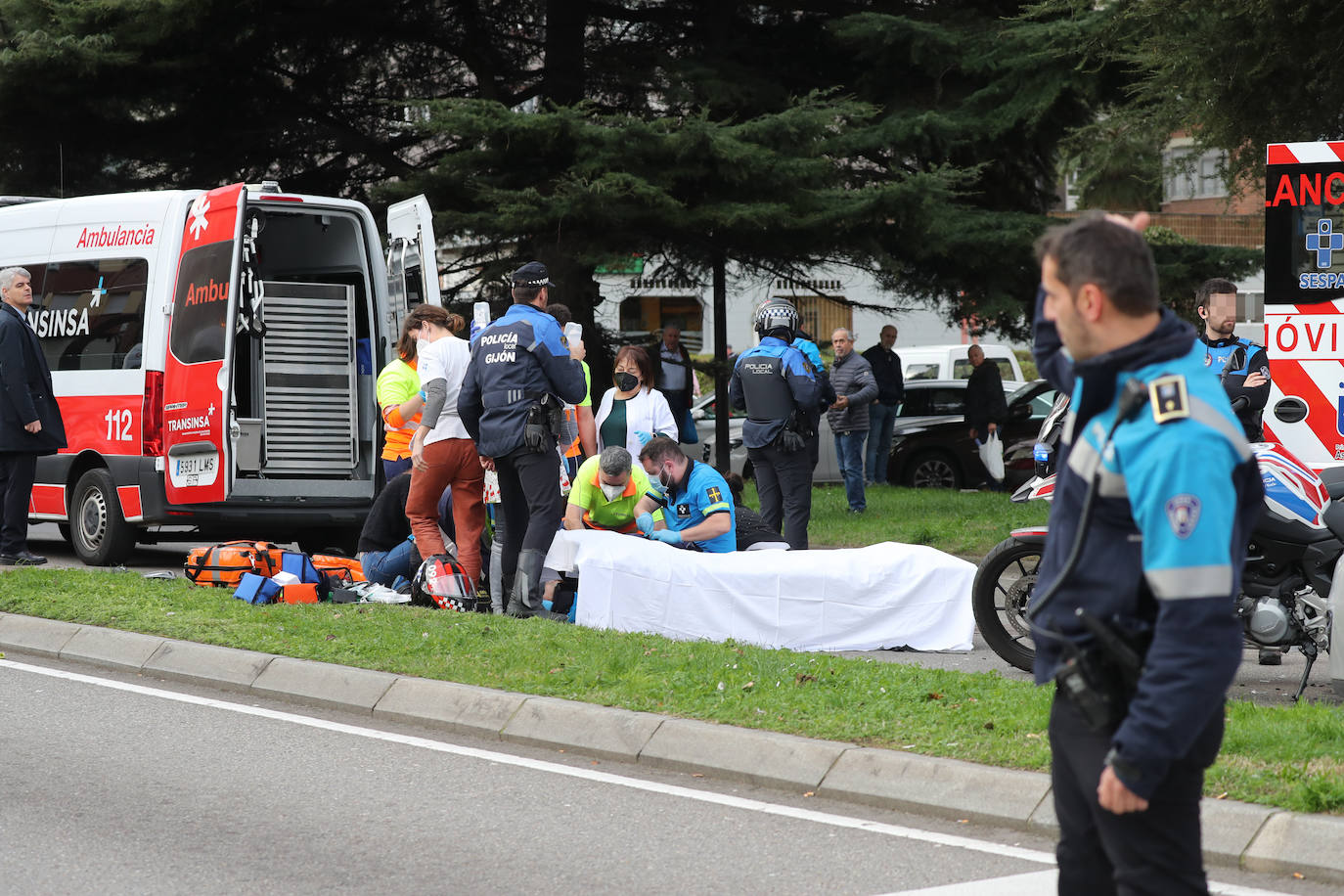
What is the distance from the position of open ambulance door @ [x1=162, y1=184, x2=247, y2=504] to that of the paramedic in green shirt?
10.3 feet

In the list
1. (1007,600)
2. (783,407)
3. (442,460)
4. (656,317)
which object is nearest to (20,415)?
(442,460)

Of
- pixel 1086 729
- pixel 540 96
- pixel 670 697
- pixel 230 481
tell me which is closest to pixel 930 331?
pixel 540 96

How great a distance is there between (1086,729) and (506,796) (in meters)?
3.19

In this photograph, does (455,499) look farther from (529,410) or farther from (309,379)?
→ (309,379)

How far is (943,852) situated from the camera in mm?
4977

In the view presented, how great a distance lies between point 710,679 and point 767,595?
4.92 ft

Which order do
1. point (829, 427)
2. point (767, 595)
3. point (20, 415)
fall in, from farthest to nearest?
point (829, 427), point (20, 415), point (767, 595)

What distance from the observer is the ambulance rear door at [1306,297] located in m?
9.13

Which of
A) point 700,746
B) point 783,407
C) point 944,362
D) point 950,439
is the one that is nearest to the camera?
point 700,746

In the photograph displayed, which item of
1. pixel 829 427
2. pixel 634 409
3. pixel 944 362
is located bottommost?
pixel 829 427

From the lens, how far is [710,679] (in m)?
6.81

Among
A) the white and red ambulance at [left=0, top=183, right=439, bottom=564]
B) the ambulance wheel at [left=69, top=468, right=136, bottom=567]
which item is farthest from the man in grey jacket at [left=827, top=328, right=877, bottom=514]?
the ambulance wheel at [left=69, top=468, right=136, bottom=567]

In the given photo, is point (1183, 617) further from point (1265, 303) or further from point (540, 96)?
point (540, 96)

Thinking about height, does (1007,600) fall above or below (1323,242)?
below
